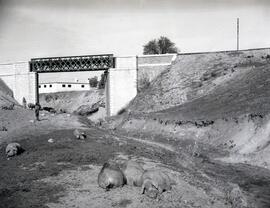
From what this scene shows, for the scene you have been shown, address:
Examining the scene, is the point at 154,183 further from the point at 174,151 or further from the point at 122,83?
the point at 122,83

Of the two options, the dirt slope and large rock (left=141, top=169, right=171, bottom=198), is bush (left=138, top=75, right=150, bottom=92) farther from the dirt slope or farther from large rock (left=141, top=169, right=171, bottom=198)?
large rock (left=141, top=169, right=171, bottom=198)

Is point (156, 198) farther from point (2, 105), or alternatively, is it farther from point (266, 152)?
point (2, 105)

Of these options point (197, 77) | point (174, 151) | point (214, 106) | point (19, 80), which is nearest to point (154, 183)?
point (174, 151)

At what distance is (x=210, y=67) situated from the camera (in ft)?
188

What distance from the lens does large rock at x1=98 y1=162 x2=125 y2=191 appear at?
15195 millimetres

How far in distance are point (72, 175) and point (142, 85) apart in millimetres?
45113

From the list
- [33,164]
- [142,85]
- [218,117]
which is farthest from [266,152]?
[142,85]

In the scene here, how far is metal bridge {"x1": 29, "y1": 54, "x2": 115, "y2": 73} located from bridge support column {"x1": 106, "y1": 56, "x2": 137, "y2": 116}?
156 cm

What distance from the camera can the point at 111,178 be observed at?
50.2 ft

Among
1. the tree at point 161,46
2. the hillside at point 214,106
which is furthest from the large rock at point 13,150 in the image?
the tree at point 161,46

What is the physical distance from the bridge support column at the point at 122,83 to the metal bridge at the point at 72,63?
1560 millimetres

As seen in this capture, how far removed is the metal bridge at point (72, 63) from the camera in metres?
63.6

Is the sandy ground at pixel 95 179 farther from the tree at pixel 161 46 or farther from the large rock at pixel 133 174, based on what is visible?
the tree at pixel 161 46

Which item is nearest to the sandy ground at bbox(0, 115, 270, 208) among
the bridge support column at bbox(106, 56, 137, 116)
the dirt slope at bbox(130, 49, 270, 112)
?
the dirt slope at bbox(130, 49, 270, 112)
